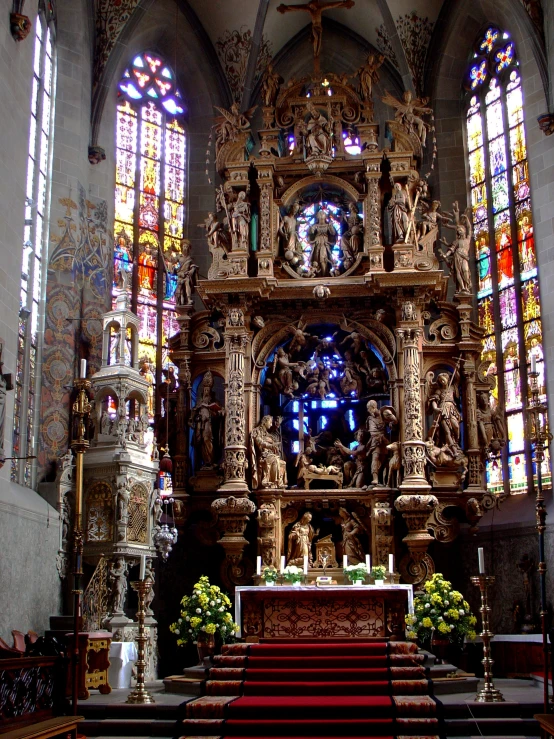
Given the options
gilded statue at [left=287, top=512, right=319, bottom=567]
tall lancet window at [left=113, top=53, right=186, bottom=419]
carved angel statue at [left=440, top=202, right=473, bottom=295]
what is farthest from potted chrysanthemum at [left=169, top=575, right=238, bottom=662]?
carved angel statue at [left=440, top=202, right=473, bottom=295]

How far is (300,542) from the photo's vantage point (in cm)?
1786

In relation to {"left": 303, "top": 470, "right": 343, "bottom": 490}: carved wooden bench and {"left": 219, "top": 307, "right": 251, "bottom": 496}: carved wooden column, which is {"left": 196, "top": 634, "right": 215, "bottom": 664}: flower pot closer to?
{"left": 219, "top": 307, "right": 251, "bottom": 496}: carved wooden column

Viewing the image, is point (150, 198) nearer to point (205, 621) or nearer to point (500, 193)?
point (500, 193)

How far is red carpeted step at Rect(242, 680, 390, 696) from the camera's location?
1327 centimetres

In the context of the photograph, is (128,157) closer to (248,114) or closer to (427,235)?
(248,114)

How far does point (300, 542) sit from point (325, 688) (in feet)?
15.5

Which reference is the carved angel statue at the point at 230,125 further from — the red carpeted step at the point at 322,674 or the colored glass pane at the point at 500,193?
the red carpeted step at the point at 322,674

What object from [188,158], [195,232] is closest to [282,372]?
[195,232]

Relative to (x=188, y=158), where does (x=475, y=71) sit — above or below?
above

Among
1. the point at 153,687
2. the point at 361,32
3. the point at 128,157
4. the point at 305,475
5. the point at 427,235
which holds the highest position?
the point at 361,32

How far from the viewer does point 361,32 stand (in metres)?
23.7

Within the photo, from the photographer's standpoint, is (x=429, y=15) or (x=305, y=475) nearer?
(x=305, y=475)

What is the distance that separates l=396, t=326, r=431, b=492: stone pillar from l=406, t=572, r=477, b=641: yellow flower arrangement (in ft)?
8.17

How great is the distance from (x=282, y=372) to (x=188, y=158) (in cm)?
719
